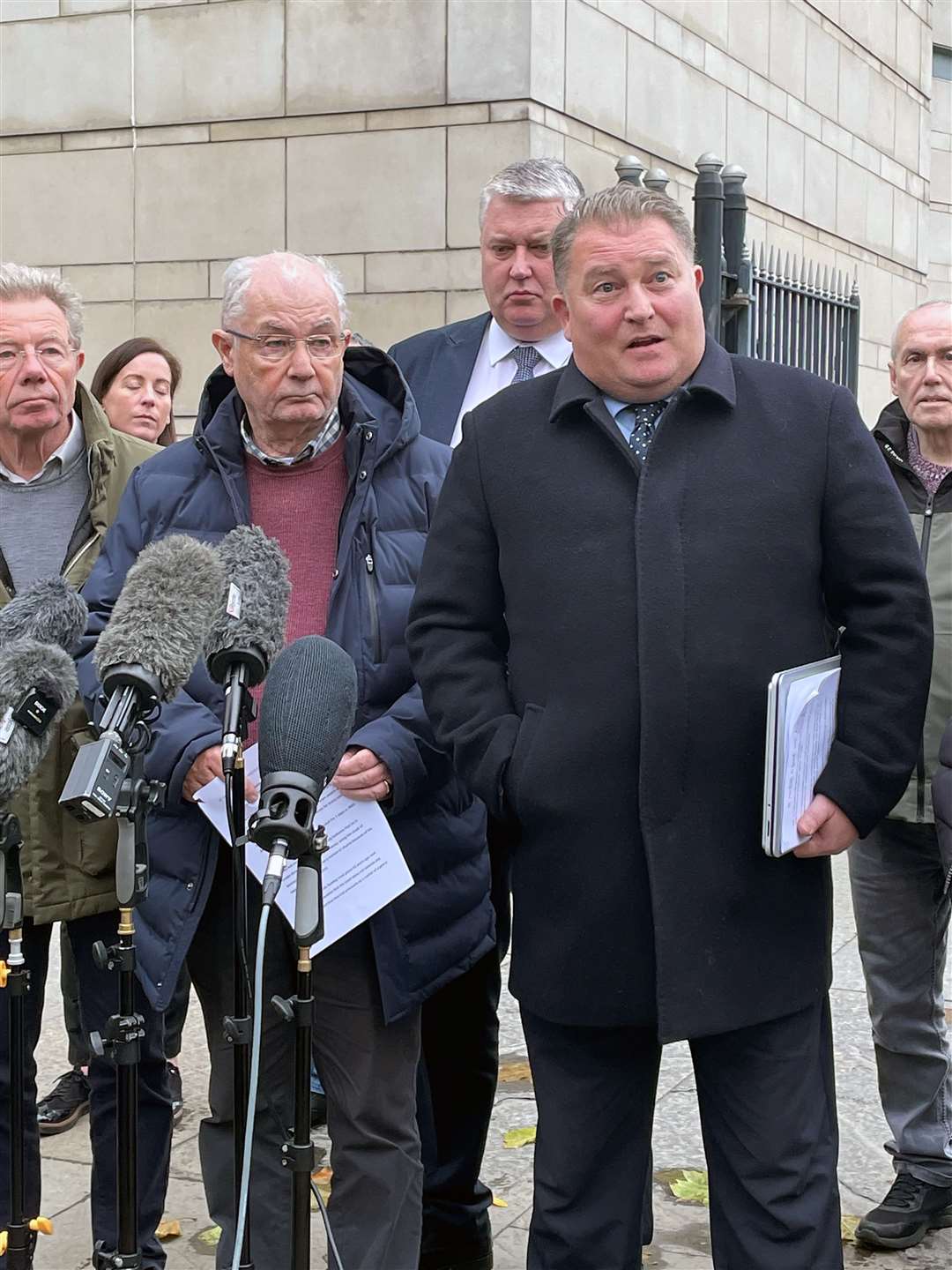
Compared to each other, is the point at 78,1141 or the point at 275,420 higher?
the point at 275,420

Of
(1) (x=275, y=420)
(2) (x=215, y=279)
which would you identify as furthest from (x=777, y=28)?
(1) (x=275, y=420)

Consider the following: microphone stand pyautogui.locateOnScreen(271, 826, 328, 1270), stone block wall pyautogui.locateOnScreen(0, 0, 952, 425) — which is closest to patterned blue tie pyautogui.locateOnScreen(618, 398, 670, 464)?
microphone stand pyautogui.locateOnScreen(271, 826, 328, 1270)

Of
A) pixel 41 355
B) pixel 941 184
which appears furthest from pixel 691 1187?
pixel 941 184

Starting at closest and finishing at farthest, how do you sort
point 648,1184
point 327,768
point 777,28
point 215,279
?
point 327,768 < point 648,1184 < point 215,279 < point 777,28

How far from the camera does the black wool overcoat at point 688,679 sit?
3.09 metres

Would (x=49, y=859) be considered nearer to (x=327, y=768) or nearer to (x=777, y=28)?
(x=327, y=768)

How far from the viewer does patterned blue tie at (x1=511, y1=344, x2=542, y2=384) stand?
4.54 m

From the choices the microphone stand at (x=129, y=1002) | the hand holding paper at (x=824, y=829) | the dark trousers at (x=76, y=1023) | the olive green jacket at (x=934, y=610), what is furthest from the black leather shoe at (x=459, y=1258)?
the hand holding paper at (x=824, y=829)

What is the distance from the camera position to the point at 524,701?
10.6 feet

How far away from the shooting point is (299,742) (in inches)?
104

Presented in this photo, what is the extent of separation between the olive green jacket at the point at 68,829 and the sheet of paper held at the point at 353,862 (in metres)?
0.50

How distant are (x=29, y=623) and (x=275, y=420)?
91cm

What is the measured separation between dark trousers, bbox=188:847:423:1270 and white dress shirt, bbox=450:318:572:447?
155 centimetres

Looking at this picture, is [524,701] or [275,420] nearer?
[524,701]
